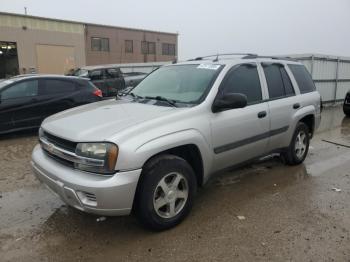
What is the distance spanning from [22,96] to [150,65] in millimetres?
16715

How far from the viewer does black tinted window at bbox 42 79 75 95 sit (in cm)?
834

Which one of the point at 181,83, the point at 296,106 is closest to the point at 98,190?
the point at 181,83

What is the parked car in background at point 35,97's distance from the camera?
7730 millimetres

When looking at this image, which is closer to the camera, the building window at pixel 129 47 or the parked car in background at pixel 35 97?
the parked car in background at pixel 35 97

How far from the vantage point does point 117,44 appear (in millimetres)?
44469

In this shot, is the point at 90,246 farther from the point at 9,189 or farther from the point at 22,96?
the point at 22,96

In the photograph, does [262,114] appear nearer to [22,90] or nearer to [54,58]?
[22,90]

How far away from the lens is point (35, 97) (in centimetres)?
809

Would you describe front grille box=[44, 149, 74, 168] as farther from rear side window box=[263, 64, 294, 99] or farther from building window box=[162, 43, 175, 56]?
building window box=[162, 43, 175, 56]

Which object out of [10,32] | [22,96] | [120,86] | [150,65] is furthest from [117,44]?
[22,96]

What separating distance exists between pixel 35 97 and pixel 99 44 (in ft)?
116

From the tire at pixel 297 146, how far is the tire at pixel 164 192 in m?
2.39

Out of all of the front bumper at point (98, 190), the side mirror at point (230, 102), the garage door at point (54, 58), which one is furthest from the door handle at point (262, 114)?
the garage door at point (54, 58)

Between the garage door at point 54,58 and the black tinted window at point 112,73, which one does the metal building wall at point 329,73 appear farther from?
the garage door at point 54,58
